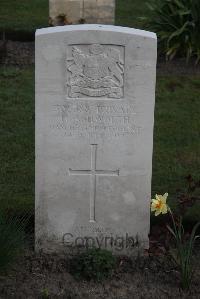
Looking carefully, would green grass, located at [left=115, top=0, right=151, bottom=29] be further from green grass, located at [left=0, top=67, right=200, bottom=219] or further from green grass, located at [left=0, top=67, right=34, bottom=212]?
green grass, located at [left=0, top=67, right=34, bottom=212]

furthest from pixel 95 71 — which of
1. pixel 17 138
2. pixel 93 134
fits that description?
pixel 17 138

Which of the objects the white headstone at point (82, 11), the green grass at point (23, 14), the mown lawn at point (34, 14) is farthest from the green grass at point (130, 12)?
the green grass at point (23, 14)

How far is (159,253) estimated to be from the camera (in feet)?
19.2

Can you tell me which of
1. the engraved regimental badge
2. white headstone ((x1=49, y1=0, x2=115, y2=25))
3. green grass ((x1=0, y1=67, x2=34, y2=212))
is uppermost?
white headstone ((x1=49, y1=0, x2=115, y2=25))

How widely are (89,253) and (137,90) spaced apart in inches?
50.1

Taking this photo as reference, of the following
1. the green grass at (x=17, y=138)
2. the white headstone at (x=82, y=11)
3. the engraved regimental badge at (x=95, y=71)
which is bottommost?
the green grass at (x=17, y=138)

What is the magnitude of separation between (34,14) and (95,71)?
955 cm

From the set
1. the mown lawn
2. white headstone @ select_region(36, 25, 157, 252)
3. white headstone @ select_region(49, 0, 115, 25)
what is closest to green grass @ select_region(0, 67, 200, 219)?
white headstone @ select_region(36, 25, 157, 252)

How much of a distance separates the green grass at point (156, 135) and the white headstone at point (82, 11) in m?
1.91

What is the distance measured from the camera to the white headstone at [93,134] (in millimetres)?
5492

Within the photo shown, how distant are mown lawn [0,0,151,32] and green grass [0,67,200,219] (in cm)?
302

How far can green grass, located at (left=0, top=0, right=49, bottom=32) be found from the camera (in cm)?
1347

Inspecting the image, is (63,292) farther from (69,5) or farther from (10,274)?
(69,5)

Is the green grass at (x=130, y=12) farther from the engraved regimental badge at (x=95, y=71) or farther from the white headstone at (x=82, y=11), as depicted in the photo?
the engraved regimental badge at (x=95, y=71)
